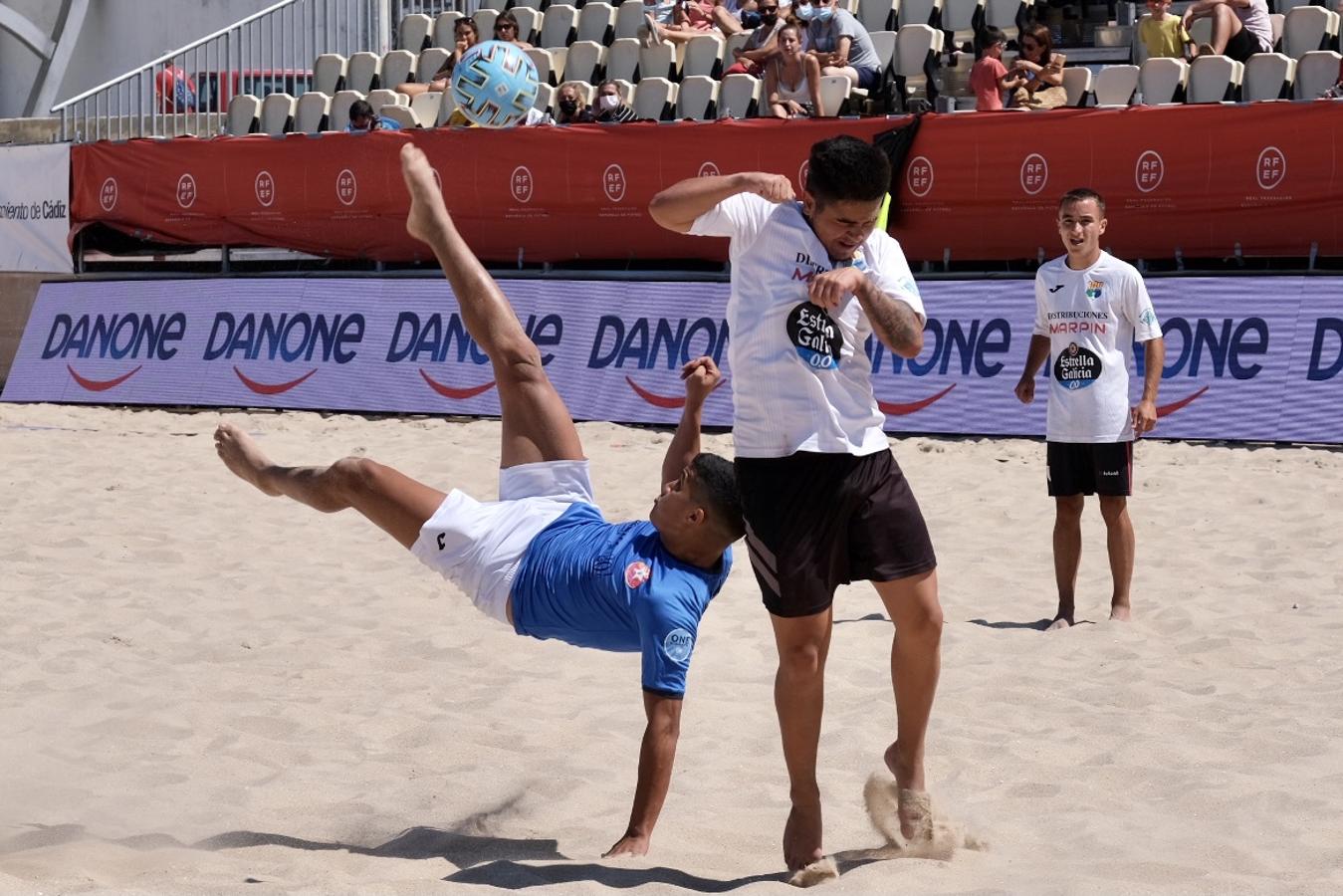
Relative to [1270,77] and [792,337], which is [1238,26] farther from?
[792,337]

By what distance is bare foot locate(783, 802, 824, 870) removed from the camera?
349cm

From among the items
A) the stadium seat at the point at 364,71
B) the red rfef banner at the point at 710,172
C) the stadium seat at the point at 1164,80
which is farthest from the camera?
the stadium seat at the point at 364,71

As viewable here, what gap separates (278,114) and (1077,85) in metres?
7.54

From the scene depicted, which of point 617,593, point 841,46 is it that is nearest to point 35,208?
point 841,46

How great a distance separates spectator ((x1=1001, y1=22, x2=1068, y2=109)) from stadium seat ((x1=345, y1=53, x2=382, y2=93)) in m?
Result: 6.75

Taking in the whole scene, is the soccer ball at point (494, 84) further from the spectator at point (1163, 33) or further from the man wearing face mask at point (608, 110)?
the spectator at point (1163, 33)

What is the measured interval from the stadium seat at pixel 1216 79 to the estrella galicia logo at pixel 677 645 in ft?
28.8

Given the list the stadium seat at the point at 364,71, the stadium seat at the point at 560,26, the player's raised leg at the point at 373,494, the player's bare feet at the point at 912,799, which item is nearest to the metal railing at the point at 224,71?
the stadium seat at the point at 364,71

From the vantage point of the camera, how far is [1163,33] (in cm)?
1172

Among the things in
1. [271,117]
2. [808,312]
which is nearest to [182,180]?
[271,117]

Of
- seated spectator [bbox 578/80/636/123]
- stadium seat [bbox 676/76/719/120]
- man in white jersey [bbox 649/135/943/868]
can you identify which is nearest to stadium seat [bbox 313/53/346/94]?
seated spectator [bbox 578/80/636/123]

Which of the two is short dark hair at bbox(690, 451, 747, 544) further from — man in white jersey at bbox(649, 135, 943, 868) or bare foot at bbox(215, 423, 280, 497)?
bare foot at bbox(215, 423, 280, 497)

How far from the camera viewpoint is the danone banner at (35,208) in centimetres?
1423

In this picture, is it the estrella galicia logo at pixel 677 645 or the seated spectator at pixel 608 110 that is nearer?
the estrella galicia logo at pixel 677 645
